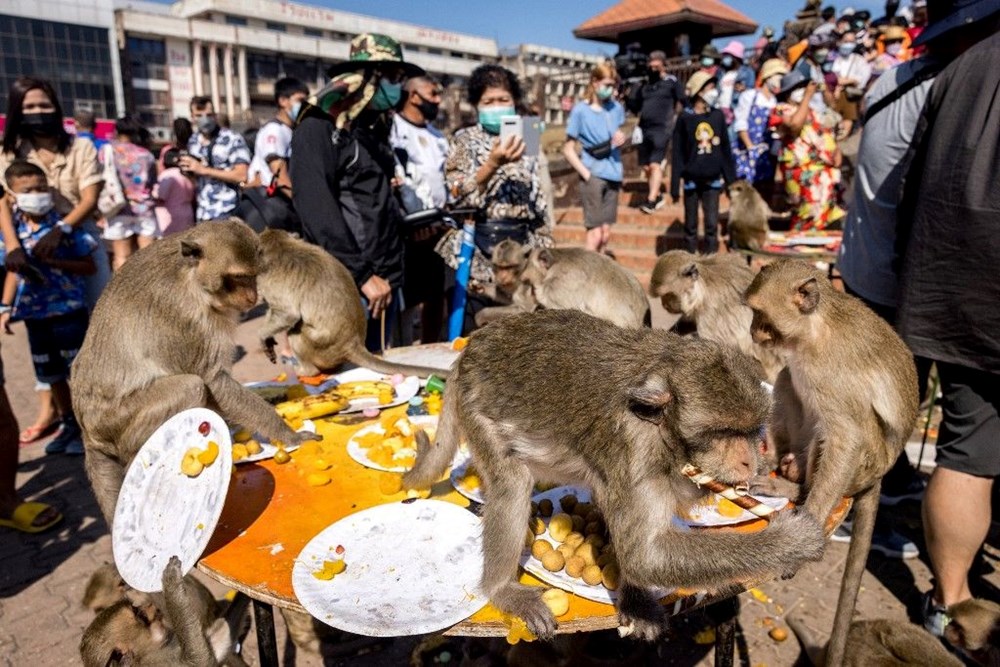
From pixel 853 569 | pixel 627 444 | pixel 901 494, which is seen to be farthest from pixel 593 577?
pixel 901 494

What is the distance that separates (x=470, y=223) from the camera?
5.09 meters

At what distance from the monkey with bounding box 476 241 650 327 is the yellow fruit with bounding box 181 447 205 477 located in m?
2.53

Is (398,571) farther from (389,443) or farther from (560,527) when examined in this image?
(389,443)

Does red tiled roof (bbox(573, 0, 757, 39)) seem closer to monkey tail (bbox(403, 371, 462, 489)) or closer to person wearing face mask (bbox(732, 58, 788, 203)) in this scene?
person wearing face mask (bbox(732, 58, 788, 203))

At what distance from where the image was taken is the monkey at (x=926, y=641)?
7.58 feet

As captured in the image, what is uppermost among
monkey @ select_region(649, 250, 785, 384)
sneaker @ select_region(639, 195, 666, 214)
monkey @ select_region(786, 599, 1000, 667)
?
sneaker @ select_region(639, 195, 666, 214)

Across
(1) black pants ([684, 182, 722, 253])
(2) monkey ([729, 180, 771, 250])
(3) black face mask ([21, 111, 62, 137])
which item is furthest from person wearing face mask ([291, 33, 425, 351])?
(1) black pants ([684, 182, 722, 253])

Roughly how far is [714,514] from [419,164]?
385 centimetres

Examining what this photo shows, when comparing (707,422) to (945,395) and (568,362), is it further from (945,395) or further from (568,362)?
(945,395)

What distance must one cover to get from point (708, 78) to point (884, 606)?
6874 mm

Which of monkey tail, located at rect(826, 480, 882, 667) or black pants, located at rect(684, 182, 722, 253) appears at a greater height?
black pants, located at rect(684, 182, 722, 253)

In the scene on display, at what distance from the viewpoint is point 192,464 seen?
194 cm

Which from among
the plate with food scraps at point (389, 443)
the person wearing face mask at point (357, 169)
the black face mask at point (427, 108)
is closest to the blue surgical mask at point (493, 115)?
the black face mask at point (427, 108)

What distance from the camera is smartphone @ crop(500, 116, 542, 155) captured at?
13.9ft
